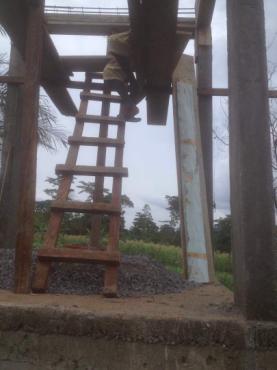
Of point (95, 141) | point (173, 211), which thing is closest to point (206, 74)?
point (95, 141)

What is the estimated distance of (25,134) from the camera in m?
2.94

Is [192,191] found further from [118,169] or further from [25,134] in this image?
[25,134]

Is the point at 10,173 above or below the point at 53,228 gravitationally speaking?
above

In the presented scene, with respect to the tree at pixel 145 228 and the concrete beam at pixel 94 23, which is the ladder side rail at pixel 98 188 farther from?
the tree at pixel 145 228

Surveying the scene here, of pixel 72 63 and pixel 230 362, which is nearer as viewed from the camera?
pixel 230 362

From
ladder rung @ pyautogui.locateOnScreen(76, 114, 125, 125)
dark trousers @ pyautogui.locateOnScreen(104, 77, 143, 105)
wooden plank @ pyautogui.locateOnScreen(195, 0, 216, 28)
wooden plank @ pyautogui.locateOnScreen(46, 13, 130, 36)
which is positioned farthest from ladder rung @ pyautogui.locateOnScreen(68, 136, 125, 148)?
wooden plank @ pyautogui.locateOnScreen(195, 0, 216, 28)

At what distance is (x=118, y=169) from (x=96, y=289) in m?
0.98

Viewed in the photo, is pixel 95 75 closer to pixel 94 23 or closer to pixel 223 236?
pixel 94 23

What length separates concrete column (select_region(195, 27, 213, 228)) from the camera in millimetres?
4630

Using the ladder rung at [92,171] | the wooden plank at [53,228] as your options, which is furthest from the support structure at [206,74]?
the wooden plank at [53,228]

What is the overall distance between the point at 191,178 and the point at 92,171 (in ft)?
3.46

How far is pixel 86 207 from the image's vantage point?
3.21 m

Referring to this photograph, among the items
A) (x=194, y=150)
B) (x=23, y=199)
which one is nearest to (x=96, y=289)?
(x=23, y=199)

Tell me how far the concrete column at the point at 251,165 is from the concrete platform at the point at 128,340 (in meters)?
0.15
